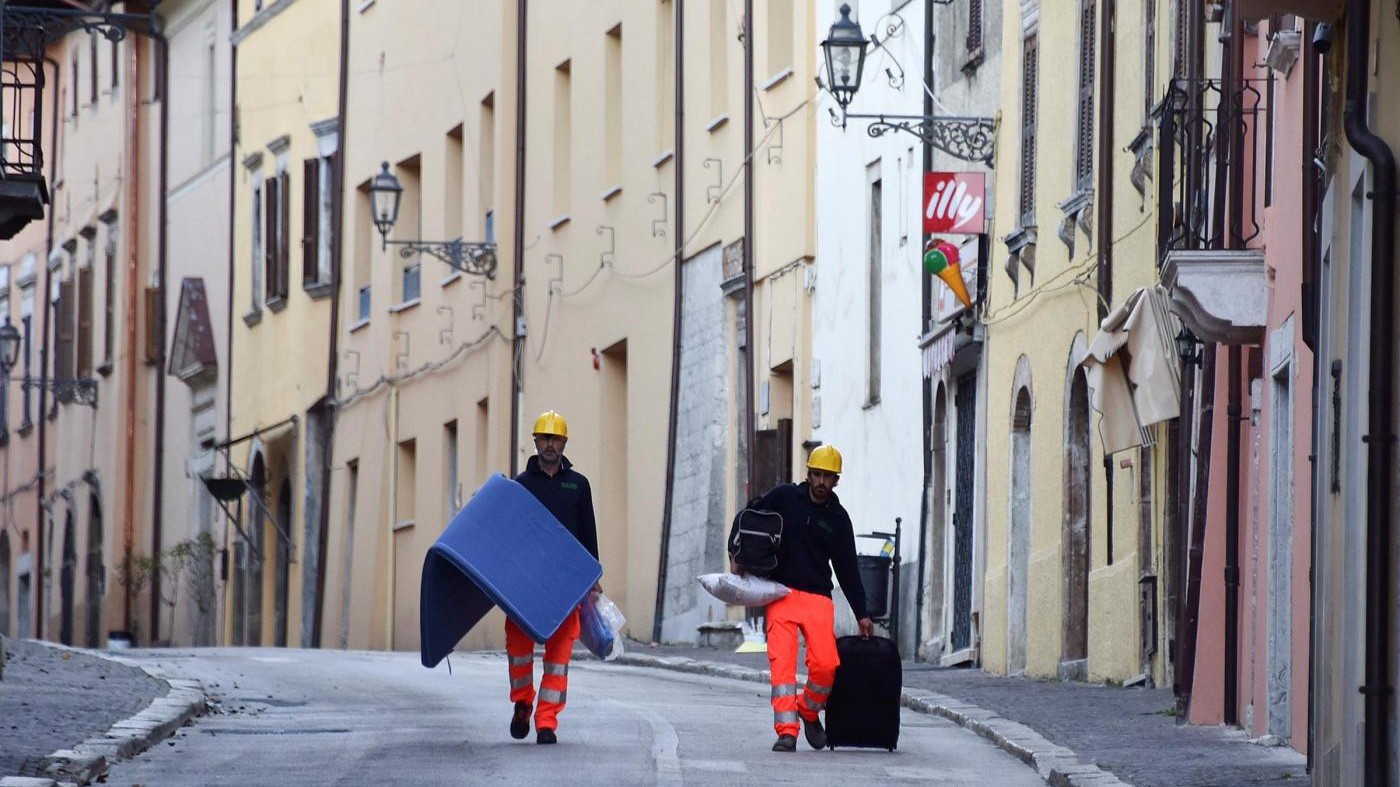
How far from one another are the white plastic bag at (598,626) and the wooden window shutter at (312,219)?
28803mm

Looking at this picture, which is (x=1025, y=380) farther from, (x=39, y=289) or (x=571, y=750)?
(x=39, y=289)

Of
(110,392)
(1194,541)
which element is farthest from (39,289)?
(1194,541)

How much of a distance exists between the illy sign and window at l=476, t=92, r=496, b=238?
14081 mm

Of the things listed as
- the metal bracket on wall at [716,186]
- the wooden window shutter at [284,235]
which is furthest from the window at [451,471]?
the metal bracket on wall at [716,186]

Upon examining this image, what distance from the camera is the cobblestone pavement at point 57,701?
48.5ft

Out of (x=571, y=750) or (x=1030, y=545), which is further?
(x=1030, y=545)

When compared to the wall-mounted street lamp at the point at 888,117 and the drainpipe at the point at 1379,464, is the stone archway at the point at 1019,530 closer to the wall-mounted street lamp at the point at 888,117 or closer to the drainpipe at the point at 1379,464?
the wall-mounted street lamp at the point at 888,117

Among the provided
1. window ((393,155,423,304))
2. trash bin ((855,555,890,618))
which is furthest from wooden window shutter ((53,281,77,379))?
trash bin ((855,555,890,618))

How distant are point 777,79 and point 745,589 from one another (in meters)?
16.0

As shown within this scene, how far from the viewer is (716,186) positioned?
32.8 m

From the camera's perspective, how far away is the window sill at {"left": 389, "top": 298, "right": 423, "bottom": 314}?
1641 inches

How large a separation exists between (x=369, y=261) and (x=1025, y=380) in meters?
19.4

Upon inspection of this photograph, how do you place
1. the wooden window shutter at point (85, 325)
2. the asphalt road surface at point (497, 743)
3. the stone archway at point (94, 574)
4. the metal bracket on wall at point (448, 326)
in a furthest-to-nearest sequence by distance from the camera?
1. the wooden window shutter at point (85, 325)
2. the stone archway at point (94, 574)
3. the metal bracket on wall at point (448, 326)
4. the asphalt road surface at point (497, 743)

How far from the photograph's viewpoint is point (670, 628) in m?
33.2
